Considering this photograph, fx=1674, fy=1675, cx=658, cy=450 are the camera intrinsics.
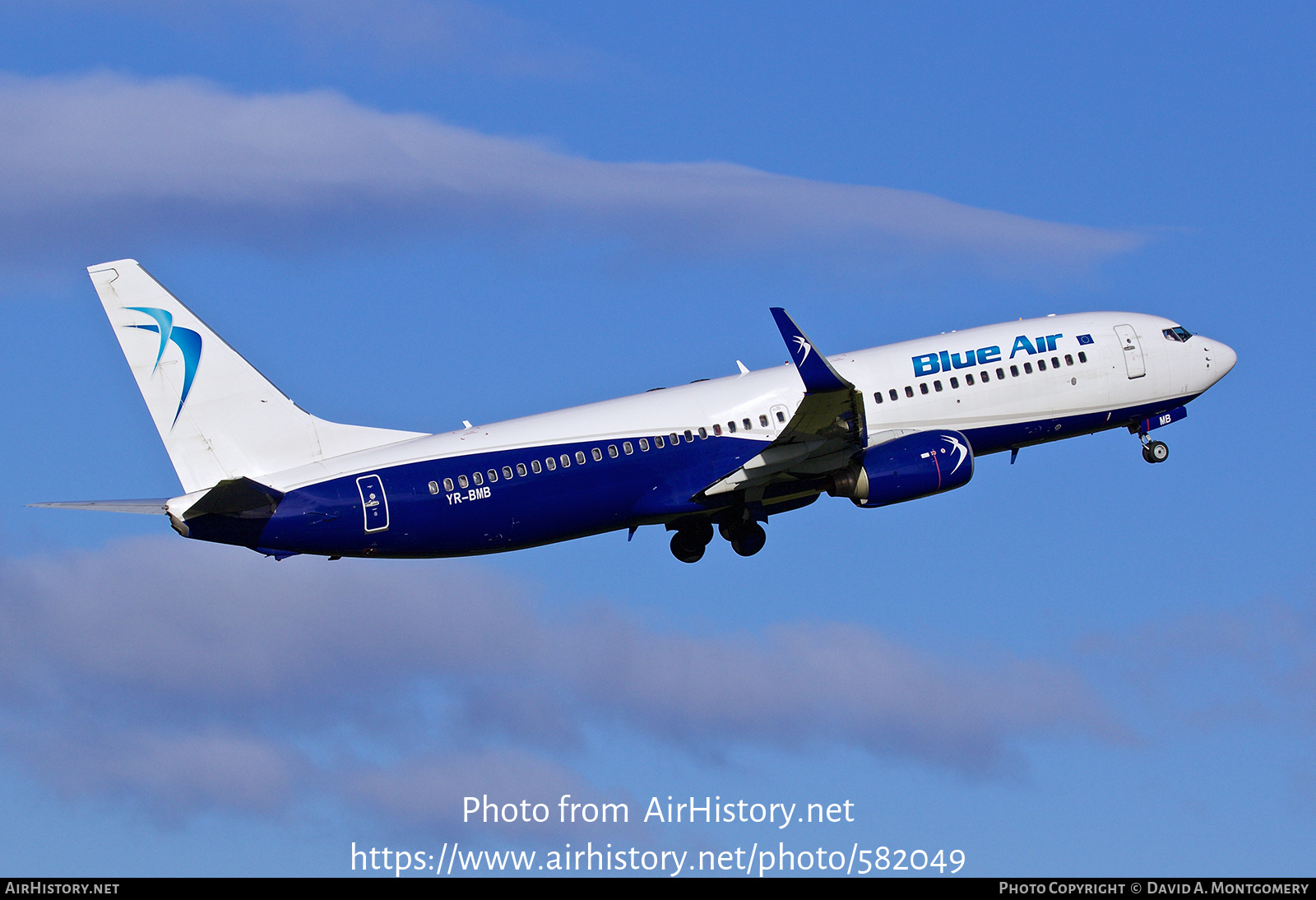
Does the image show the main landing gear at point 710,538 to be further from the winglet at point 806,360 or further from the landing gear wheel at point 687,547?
the winglet at point 806,360

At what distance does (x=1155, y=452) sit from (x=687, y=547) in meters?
16.6

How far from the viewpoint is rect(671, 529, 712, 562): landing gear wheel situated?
53.4m

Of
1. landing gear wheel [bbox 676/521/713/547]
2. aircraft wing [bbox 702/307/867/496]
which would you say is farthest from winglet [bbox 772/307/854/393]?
landing gear wheel [bbox 676/521/713/547]

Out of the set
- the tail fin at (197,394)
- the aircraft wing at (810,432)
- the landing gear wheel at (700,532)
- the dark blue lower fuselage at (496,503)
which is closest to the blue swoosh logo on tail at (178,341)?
the tail fin at (197,394)

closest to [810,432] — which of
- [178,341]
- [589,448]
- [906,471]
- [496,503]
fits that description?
[906,471]

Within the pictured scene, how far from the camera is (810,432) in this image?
156ft

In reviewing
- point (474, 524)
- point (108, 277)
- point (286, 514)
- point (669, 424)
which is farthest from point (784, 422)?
point (108, 277)

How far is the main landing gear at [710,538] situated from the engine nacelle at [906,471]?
3996 mm

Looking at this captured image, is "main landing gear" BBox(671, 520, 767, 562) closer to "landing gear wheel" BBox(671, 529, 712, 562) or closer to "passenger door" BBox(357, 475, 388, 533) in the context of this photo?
"landing gear wheel" BBox(671, 529, 712, 562)

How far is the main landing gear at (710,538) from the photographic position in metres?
52.3

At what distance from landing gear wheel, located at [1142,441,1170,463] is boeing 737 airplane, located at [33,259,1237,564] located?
4.86 m

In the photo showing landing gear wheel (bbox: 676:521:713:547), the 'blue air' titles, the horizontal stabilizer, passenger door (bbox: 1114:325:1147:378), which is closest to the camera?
the horizontal stabilizer

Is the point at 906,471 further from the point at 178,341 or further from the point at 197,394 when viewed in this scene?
the point at 178,341

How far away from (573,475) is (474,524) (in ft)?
10.1
